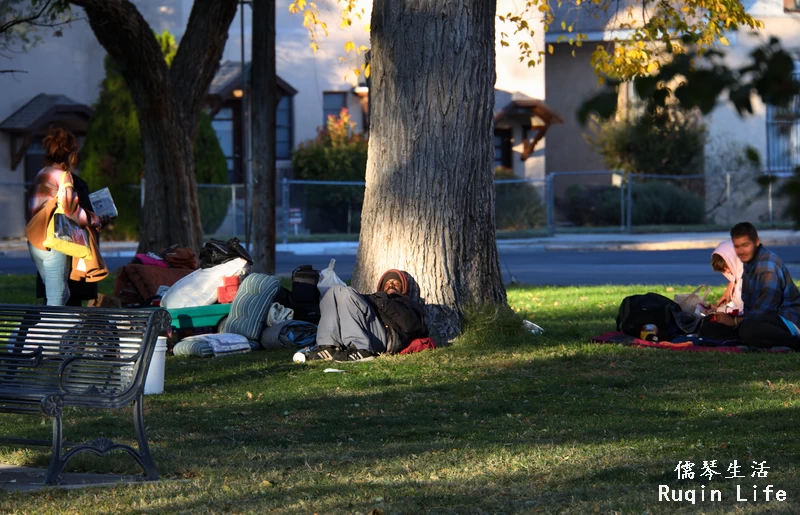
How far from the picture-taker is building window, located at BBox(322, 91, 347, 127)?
104 ft

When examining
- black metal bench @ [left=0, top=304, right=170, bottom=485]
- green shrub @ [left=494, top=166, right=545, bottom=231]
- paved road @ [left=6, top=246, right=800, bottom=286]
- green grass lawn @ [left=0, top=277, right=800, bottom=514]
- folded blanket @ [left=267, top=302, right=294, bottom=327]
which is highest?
green shrub @ [left=494, top=166, right=545, bottom=231]

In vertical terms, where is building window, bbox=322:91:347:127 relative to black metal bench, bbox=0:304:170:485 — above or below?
above

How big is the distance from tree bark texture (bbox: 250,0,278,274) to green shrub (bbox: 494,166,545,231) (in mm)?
16102

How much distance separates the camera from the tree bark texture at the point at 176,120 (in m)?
14.2

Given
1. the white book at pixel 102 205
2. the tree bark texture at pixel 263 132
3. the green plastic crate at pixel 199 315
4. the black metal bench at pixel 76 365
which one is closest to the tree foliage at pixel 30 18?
the tree bark texture at pixel 263 132

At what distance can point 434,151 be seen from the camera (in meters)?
9.59

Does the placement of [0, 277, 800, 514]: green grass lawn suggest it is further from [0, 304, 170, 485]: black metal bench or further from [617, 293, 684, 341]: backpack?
[617, 293, 684, 341]: backpack

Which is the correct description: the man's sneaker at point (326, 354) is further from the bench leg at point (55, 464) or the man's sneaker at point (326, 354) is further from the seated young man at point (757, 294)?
the bench leg at point (55, 464)

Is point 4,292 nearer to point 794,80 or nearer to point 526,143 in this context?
point 794,80

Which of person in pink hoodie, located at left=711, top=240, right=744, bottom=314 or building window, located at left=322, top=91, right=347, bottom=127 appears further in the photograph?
building window, located at left=322, top=91, right=347, bottom=127

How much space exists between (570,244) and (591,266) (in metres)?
6.24

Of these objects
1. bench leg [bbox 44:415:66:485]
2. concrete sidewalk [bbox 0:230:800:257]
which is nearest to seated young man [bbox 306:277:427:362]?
bench leg [bbox 44:415:66:485]

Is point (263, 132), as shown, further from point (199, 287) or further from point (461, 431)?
point (461, 431)

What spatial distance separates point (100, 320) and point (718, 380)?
431 cm
